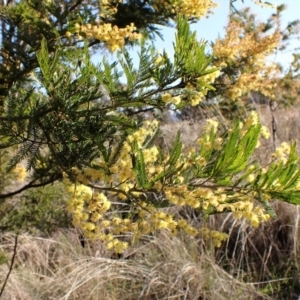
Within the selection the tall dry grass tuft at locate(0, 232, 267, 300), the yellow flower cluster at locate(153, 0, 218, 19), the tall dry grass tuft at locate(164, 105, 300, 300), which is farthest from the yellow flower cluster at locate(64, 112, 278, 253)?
the tall dry grass tuft at locate(164, 105, 300, 300)

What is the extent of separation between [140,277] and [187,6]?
1985 mm

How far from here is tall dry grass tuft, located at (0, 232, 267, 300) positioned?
122 inches

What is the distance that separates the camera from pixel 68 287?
3189 mm

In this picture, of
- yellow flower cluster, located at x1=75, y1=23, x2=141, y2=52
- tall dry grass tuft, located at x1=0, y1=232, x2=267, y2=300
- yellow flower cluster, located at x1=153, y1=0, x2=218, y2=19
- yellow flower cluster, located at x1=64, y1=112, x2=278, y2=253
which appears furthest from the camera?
tall dry grass tuft, located at x1=0, y1=232, x2=267, y2=300

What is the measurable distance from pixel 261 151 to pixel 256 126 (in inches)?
149

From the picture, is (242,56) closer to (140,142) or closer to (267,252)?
(267,252)

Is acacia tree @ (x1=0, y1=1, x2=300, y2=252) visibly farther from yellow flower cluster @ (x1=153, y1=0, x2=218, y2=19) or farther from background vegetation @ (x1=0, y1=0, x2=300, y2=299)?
yellow flower cluster @ (x1=153, y1=0, x2=218, y2=19)

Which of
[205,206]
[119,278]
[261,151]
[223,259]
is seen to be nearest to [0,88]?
[205,206]

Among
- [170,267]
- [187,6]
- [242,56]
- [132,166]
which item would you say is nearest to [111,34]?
[187,6]

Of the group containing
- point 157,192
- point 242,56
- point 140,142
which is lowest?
point 157,192

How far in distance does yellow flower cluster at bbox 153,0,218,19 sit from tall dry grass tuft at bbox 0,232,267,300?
174 centimetres

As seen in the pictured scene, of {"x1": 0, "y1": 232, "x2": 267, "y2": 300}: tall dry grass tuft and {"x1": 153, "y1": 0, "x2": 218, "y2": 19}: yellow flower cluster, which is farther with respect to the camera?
{"x1": 0, "y1": 232, "x2": 267, "y2": 300}: tall dry grass tuft

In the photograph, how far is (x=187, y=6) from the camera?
206cm

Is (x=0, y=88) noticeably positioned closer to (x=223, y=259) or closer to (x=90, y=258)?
(x=90, y=258)
